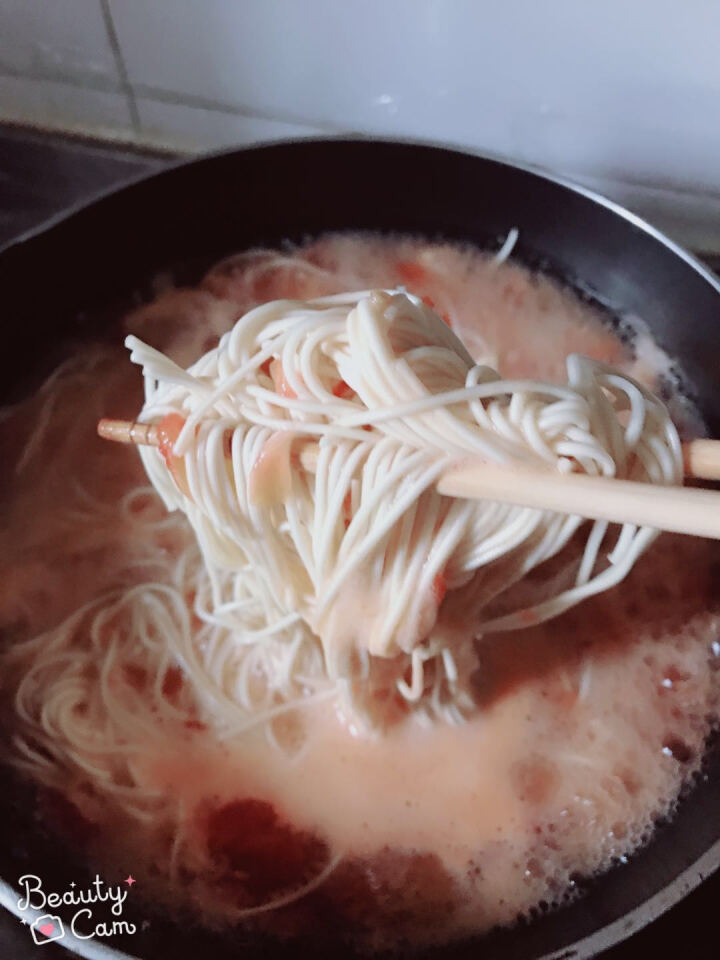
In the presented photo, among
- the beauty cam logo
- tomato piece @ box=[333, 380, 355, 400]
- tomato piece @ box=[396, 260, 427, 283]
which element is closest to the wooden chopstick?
tomato piece @ box=[333, 380, 355, 400]

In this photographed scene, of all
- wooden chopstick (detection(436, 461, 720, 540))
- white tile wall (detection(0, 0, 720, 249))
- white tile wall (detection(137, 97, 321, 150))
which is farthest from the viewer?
white tile wall (detection(137, 97, 321, 150))

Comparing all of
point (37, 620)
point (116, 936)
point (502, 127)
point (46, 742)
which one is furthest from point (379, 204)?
point (116, 936)

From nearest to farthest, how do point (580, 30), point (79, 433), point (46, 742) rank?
point (46, 742) → point (580, 30) → point (79, 433)

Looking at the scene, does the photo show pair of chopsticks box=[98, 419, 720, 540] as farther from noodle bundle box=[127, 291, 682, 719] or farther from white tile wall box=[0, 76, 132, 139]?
white tile wall box=[0, 76, 132, 139]

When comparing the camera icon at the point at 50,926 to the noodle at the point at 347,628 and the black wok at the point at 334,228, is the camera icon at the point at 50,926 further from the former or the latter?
the black wok at the point at 334,228

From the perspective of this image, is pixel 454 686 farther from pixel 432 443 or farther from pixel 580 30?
pixel 580 30

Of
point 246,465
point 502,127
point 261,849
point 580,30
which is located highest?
point 580,30

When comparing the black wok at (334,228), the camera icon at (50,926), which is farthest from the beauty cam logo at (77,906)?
the black wok at (334,228)

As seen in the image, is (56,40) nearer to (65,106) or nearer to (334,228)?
(65,106)

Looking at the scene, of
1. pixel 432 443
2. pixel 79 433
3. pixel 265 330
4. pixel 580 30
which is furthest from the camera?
pixel 79 433
